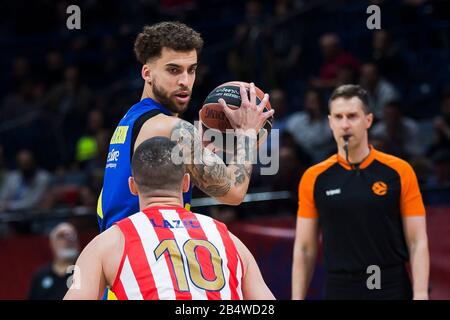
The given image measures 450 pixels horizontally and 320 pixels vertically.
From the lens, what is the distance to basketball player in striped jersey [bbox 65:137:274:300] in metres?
3.46

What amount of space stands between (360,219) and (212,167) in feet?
6.68

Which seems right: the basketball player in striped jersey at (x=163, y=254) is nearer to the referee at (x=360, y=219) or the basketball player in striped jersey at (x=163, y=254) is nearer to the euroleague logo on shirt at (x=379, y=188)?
the referee at (x=360, y=219)

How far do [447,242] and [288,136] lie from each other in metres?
2.28

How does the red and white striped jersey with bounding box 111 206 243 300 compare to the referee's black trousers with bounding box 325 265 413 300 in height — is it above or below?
above

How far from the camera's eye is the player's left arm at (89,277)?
344 cm

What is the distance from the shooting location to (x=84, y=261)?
3.48 metres

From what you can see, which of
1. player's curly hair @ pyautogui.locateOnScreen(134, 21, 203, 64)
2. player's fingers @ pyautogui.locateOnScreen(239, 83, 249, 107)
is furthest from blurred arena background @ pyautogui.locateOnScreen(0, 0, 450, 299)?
player's curly hair @ pyautogui.locateOnScreen(134, 21, 203, 64)

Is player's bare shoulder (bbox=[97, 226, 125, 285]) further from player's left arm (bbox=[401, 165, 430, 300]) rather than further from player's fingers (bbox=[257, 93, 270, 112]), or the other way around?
player's left arm (bbox=[401, 165, 430, 300])

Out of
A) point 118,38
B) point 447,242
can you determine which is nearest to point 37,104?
point 118,38

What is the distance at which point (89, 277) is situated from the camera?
11.3 feet

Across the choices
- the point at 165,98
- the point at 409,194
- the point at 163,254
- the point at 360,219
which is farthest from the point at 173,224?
the point at 409,194

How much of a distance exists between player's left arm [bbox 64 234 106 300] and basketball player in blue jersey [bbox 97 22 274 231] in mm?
842

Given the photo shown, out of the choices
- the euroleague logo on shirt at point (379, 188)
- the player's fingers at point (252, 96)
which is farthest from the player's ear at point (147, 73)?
the euroleague logo on shirt at point (379, 188)

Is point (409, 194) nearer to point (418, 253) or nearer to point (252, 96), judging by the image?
point (418, 253)
